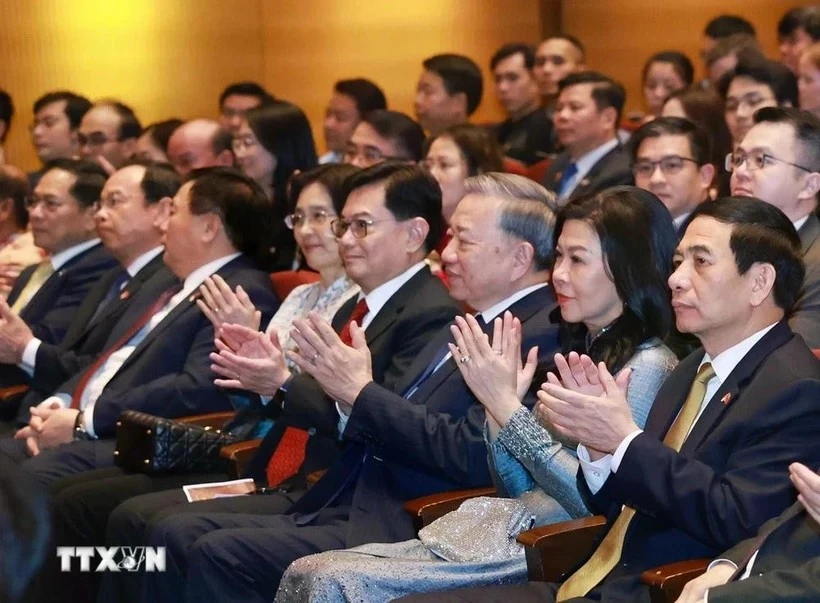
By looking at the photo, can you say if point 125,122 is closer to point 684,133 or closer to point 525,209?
point 684,133

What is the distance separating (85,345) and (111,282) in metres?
0.35

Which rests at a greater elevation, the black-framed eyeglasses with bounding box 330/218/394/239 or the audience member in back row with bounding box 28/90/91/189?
the black-framed eyeglasses with bounding box 330/218/394/239

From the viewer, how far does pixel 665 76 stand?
6852mm

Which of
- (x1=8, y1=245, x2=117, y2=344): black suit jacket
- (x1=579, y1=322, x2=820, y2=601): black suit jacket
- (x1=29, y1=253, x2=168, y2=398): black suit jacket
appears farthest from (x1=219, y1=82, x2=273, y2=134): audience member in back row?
(x1=579, y1=322, x2=820, y2=601): black suit jacket

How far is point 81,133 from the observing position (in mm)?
7086

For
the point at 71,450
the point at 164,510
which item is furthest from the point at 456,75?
the point at 164,510

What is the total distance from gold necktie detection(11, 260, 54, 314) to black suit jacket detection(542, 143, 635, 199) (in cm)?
213

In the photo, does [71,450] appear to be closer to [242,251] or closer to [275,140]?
[242,251]

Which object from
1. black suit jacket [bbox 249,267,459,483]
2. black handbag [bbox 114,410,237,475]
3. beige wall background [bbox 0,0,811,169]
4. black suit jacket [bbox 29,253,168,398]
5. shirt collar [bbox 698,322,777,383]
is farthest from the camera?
beige wall background [bbox 0,0,811,169]

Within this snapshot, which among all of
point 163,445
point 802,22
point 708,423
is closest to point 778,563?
point 708,423

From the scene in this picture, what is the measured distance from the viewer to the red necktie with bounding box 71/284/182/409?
15.4ft

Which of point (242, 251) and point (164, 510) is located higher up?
point (242, 251)

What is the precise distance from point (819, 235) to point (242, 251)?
1.89 meters

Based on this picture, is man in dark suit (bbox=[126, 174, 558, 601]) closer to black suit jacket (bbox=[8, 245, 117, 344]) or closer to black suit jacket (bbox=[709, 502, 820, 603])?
black suit jacket (bbox=[709, 502, 820, 603])
